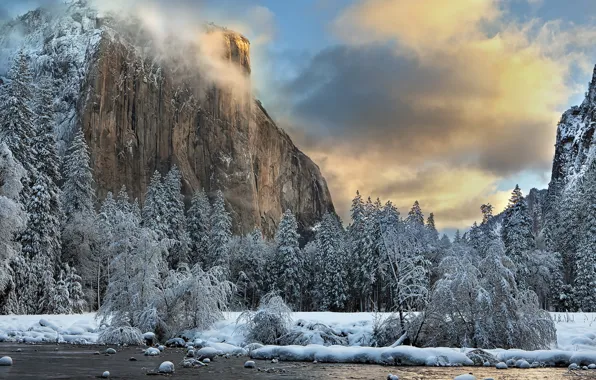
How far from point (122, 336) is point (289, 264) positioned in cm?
3931

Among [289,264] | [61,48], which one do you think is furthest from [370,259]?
[61,48]

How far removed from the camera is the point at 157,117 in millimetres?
124000

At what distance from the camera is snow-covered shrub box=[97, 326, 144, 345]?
21844 millimetres

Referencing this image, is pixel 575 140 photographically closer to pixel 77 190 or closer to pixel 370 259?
pixel 370 259

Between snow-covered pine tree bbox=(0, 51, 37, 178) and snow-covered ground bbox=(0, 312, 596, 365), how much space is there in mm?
13960

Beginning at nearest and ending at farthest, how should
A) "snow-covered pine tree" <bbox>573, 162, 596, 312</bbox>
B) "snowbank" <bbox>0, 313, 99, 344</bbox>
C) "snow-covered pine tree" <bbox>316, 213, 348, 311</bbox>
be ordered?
"snowbank" <bbox>0, 313, 99, 344</bbox>, "snow-covered pine tree" <bbox>573, 162, 596, 312</bbox>, "snow-covered pine tree" <bbox>316, 213, 348, 311</bbox>

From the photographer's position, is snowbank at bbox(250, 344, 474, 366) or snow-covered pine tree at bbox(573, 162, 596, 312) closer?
snowbank at bbox(250, 344, 474, 366)

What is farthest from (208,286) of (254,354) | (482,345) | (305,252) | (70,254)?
(305,252)

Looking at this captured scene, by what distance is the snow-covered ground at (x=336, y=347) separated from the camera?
16.6 metres

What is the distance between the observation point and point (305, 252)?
6912cm

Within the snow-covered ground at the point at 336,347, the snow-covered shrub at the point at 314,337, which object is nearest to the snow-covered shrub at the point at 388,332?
the snow-covered ground at the point at 336,347

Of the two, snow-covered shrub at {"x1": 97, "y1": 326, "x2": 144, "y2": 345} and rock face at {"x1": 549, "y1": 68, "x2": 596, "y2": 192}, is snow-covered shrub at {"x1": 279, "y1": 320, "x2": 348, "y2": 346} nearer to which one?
snow-covered shrub at {"x1": 97, "y1": 326, "x2": 144, "y2": 345}

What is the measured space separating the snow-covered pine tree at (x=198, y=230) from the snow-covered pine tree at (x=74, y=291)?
57.4ft

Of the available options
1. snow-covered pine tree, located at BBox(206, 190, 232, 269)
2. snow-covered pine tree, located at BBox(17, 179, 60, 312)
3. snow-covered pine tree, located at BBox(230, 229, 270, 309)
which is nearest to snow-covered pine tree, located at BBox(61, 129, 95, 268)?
snow-covered pine tree, located at BBox(17, 179, 60, 312)
